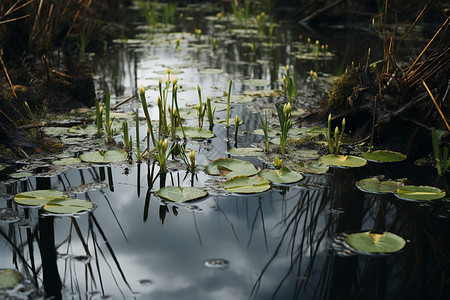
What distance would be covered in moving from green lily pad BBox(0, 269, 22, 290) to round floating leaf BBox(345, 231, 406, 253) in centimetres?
115

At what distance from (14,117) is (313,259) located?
6.92 feet

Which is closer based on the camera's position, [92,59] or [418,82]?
[418,82]

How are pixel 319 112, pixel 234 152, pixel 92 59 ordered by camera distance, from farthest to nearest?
pixel 92 59
pixel 319 112
pixel 234 152

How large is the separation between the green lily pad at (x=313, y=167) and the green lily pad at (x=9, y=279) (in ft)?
4.73

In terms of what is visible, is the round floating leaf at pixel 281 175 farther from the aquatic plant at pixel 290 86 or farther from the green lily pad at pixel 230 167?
the aquatic plant at pixel 290 86

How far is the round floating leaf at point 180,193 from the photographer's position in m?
2.18

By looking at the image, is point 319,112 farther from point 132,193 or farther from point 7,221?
point 7,221

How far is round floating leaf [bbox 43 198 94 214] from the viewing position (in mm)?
2029

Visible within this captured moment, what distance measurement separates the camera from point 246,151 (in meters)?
2.79

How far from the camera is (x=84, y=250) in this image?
5.82 feet

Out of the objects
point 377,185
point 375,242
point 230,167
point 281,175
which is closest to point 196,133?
point 230,167

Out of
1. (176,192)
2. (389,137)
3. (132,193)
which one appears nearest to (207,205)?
(176,192)

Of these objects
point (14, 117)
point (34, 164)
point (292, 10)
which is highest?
point (292, 10)

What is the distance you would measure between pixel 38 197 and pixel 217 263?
906mm
